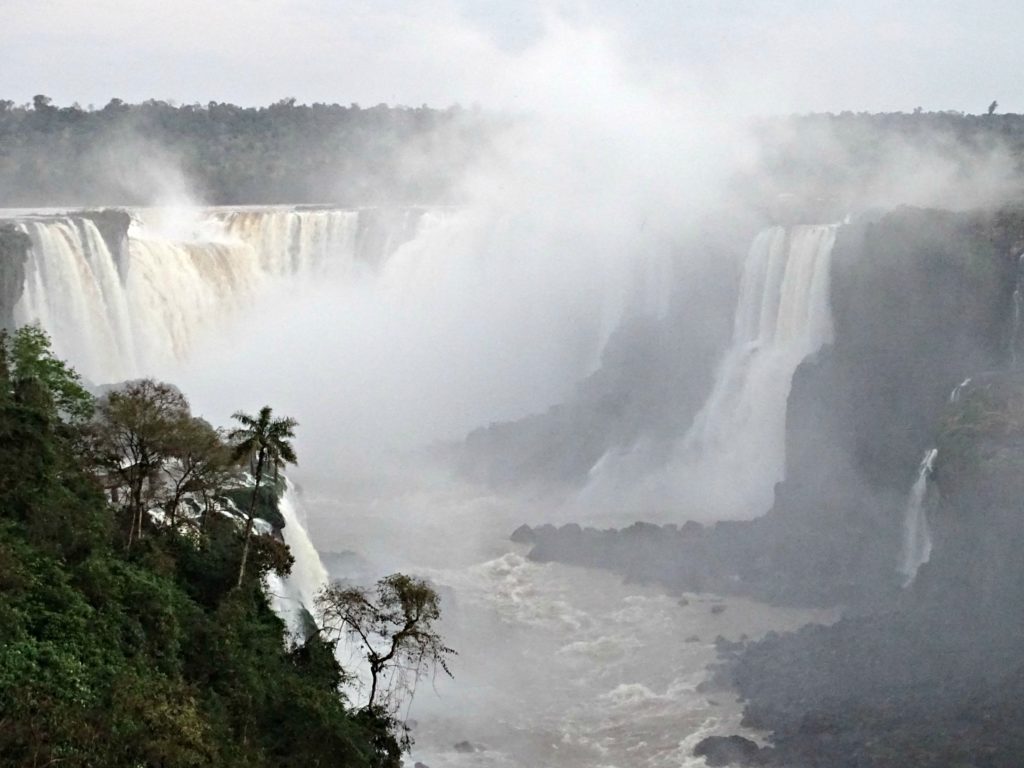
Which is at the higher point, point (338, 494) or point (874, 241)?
point (874, 241)

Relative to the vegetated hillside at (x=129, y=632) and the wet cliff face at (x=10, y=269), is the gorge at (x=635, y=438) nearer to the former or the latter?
the wet cliff face at (x=10, y=269)

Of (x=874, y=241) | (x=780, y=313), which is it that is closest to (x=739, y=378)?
(x=780, y=313)

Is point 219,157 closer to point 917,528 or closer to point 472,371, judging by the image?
point 472,371

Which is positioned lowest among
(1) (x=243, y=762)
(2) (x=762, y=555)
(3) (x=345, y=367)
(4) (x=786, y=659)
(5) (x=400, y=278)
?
(1) (x=243, y=762)

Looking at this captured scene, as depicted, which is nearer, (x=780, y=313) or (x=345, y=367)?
(x=780, y=313)

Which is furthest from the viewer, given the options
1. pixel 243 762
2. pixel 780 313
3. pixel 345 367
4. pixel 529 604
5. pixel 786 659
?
pixel 345 367

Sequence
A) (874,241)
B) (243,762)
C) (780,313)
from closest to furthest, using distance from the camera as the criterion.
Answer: (243,762) → (874,241) → (780,313)

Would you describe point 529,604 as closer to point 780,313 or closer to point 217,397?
point 780,313
